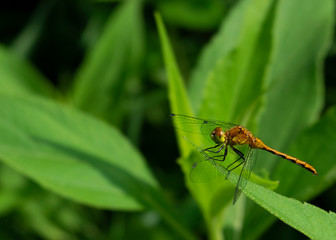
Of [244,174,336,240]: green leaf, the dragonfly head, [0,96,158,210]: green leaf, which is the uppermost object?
[244,174,336,240]: green leaf

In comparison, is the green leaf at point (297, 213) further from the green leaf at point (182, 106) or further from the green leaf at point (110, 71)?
the green leaf at point (110, 71)

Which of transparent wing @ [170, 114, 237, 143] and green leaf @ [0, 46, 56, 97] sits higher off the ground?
transparent wing @ [170, 114, 237, 143]

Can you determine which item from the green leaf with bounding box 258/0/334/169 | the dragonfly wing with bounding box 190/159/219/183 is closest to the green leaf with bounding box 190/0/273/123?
the dragonfly wing with bounding box 190/159/219/183

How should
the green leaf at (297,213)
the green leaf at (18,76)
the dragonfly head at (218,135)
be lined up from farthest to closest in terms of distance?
Result: 1. the green leaf at (18,76)
2. the dragonfly head at (218,135)
3. the green leaf at (297,213)

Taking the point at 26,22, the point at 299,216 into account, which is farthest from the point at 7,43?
the point at 299,216

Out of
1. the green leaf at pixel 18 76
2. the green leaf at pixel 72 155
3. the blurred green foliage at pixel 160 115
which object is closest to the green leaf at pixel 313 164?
the blurred green foliage at pixel 160 115

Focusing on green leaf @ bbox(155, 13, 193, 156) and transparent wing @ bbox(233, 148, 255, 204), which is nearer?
transparent wing @ bbox(233, 148, 255, 204)

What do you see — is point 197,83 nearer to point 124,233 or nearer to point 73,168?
point 73,168

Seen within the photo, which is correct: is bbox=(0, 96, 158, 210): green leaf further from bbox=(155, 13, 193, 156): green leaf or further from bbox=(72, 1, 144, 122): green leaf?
bbox=(72, 1, 144, 122): green leaf
